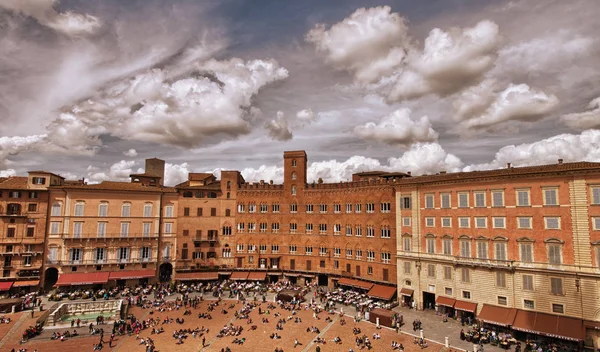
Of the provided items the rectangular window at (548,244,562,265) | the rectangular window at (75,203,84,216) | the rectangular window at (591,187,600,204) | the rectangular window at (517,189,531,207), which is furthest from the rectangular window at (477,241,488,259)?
the rectangular window at (75,203,84,216)

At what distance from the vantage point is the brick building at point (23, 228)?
2052 inches

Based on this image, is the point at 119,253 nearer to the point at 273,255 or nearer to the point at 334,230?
the point at 273,255

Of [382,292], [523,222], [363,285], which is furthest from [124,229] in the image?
[523,222]

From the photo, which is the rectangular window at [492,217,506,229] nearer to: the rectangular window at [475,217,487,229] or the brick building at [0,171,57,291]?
the rectangular window at [475,217,487,229]

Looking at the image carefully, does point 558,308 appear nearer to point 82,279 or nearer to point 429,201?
point 429,201

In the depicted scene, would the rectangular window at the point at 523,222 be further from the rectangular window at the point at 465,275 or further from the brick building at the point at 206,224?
the brick building at the point at 206,224

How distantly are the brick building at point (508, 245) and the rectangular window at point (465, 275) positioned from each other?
0.11 m

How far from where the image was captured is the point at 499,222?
4062 cm

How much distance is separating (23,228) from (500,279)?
6502cm

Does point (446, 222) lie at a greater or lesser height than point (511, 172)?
lesser

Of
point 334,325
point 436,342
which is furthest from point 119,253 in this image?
point 436,342

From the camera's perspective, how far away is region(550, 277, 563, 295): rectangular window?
1411 inches

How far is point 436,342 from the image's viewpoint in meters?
36.8

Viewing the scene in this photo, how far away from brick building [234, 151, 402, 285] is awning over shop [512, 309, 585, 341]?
59.0 feet
